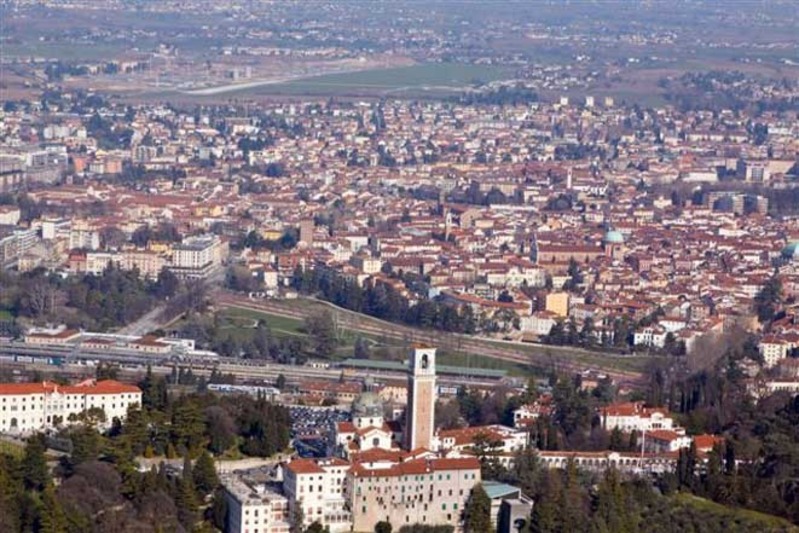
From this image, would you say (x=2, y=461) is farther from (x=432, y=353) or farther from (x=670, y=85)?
(x=670, y=85)

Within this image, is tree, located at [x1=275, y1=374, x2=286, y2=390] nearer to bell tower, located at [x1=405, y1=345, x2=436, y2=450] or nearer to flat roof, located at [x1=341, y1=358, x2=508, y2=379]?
flat roof, located at [x1=341, y1=358, x2=508, y2=379]

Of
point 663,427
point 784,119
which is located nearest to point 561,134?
point 784,119

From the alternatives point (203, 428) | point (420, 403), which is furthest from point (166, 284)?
point (420, 403)

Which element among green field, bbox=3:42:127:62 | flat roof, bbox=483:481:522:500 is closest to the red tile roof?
flat roof, bbox=483:481:522:500

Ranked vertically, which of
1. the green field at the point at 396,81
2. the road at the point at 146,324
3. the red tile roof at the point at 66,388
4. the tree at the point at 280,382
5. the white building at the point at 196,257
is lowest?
the green field at the point at 396,81

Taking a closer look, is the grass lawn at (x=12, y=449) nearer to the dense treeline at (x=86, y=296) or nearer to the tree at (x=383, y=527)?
the tree at (x=383, y=527)

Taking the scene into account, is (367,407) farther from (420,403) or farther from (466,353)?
(466,353)

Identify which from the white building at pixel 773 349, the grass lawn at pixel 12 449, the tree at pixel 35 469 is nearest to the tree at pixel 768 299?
the white building at pixel 773 349
